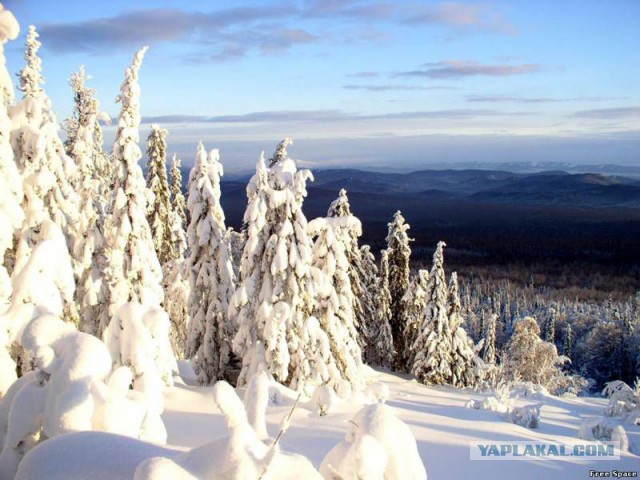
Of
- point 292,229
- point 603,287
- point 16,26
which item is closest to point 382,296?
point 292,229

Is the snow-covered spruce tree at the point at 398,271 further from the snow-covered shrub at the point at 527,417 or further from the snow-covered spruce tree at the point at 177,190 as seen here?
the snow-covered shrub at the point at 527,417

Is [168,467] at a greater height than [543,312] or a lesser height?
greater

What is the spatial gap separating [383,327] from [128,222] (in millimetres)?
23097

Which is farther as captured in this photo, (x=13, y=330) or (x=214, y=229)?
(x=214, y=229)

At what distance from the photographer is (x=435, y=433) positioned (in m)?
11.2

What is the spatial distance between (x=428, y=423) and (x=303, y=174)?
8.36m

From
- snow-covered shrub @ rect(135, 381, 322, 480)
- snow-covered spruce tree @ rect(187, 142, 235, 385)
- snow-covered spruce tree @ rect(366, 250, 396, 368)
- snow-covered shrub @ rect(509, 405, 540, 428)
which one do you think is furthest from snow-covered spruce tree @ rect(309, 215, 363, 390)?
snow-covered spruce tree @ rect(366, 250, 396, 368)

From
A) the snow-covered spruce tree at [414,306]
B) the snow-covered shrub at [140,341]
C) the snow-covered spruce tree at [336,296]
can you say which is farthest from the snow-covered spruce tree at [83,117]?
the snow-covered spruce tree at [414,306]

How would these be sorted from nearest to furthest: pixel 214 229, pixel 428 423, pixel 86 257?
pixel 428 423, pixel 86 257, pixel 214 229

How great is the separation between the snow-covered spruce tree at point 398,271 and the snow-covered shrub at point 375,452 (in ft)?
101

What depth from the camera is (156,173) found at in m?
27.2

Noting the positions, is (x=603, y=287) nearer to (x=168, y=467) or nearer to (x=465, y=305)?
(x=465, y=305)

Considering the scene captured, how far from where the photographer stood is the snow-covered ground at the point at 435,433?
9.64m

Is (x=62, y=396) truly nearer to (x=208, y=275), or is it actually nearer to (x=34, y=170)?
(x=34, y=170)
